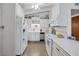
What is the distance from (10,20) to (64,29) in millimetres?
1945

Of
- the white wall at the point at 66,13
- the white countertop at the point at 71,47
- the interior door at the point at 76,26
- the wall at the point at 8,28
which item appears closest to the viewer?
the white countertop at the point at 71,47

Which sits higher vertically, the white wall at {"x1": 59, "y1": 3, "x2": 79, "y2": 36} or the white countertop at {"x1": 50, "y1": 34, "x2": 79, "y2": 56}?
the white wall at {"x1": 59, "y1": 3, "x2": 79, "y2": 36}

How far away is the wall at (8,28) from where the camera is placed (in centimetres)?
390

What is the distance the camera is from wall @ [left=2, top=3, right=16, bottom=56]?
390 cm

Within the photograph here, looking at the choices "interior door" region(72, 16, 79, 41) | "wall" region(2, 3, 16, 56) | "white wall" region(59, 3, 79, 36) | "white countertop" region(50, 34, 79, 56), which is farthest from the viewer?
"interior door" region(72, 16, 79, 41)

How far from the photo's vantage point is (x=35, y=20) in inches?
406

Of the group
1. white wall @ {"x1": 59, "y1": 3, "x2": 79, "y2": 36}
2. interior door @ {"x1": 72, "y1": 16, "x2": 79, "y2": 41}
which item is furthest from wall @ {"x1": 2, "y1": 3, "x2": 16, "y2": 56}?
interior door @ {"x1": 72, "y1": 16, "x2": 79, "y2": 41}

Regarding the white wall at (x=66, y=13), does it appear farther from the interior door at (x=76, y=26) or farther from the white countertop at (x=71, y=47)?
the interior door at (x=76, y=26)

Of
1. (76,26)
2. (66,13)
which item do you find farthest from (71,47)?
(76,26)

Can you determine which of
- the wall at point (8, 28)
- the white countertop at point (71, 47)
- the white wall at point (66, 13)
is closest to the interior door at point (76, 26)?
the white wall at point (66, 13)

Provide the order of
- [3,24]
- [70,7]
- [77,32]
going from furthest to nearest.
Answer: [77,32]
[70,7]
[3,24]

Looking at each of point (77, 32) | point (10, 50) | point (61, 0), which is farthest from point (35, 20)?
point (61, 0)

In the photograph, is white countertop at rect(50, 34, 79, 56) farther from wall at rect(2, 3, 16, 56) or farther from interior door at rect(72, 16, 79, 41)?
interior door at rect(72, 16, 79, 41)

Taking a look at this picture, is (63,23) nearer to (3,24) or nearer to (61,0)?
(3,24)
